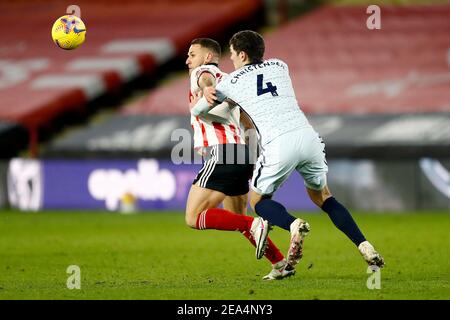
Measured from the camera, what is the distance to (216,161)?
8266 mm

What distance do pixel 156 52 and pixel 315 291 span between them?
16.6 meters

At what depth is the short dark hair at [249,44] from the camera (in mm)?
7906

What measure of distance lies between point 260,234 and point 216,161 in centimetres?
78

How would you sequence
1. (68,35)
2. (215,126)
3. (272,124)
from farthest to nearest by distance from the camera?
(68,35)
(215,126)
(272,124)

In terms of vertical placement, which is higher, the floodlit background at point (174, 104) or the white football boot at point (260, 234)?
the floodlit background at point (174, 104)

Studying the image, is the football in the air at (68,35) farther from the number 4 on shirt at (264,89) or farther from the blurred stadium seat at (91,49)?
the blurred stadium seat at (91,49)

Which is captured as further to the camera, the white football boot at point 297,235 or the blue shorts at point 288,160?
the blue shorts at point 288,160

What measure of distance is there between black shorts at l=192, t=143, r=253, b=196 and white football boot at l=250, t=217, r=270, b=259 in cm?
51

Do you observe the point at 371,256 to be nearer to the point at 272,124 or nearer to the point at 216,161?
the point at 272,124

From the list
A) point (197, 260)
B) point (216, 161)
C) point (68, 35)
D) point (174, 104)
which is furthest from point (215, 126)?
point (174, 104)

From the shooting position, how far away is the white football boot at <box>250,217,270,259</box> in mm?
7809

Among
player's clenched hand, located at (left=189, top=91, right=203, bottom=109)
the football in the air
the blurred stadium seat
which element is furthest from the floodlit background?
player's clenched hand, located at (left=189, top=91, right=203, bottom=109)

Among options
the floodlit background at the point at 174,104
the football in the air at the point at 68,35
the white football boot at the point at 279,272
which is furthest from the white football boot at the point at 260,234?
the floodlit background at the point at 174,104

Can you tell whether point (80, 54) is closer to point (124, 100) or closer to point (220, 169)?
point (124, 100)
